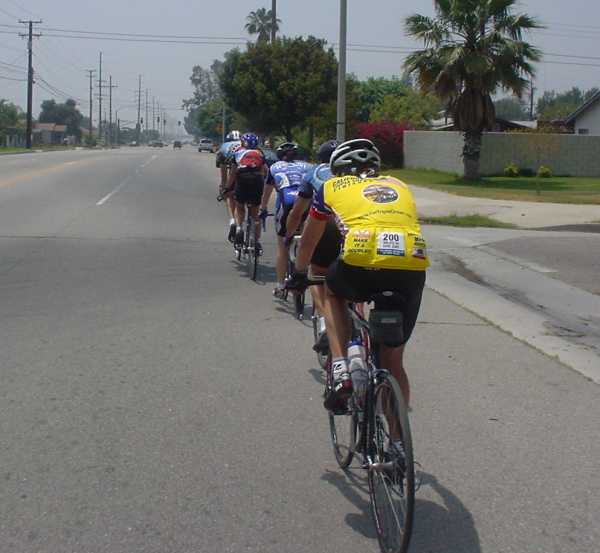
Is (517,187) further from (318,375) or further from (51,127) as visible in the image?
(51,127)

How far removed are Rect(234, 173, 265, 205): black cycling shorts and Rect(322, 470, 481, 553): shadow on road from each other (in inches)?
281

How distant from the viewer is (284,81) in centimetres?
4641

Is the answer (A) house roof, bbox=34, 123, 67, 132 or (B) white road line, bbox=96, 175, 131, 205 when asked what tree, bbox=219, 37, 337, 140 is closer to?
(B) white road line, bbox=96, 175, 131, 205

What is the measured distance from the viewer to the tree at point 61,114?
166 metres

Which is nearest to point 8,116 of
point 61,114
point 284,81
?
point 61,114

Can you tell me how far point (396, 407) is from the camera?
407cm

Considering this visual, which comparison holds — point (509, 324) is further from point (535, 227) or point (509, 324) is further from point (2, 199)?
point (2, 199)

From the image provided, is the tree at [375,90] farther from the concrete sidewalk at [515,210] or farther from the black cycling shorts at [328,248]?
the black cycling shorts at [328,248]

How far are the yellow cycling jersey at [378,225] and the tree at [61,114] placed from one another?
16567cm

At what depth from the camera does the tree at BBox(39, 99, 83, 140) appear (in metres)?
166

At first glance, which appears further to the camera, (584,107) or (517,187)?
(584,107)

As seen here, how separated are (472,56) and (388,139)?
12.8 meters

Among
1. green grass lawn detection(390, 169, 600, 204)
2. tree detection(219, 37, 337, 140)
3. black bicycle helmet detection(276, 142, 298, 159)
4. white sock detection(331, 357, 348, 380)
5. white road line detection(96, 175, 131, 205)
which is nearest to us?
white sock detection(331, 357, 348, 380)

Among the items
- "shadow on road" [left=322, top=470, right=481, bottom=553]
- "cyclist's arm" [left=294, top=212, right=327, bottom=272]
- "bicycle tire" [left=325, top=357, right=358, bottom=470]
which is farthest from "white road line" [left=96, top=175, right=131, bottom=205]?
"shadow on road" [left=322, top=470, right=481, bottom=553]
